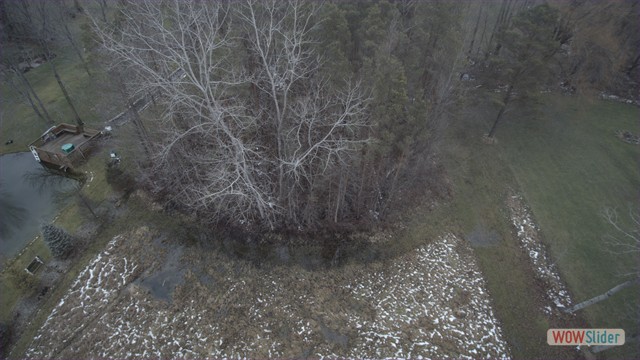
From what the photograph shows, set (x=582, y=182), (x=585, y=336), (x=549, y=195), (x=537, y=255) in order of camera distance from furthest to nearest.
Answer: (x=582, y=182), (x=549, y=195), (x=537, y=255), (x=585, y=336)

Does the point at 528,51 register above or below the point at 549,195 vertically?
above

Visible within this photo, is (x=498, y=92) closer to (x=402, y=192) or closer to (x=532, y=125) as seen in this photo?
(x=532, y=125)

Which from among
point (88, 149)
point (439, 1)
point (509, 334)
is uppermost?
point (439, 1)

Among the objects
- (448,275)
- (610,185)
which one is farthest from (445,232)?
(610,185)

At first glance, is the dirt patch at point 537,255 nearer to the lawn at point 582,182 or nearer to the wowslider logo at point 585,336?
the lawn at point 582,182

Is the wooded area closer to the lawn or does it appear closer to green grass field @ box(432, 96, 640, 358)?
green grass field @ box(432, 96, 640, 358)

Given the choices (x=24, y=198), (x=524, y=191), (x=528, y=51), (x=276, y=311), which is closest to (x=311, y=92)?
(x=276, y=311)

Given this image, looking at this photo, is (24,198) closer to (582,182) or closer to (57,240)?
(57,240)
